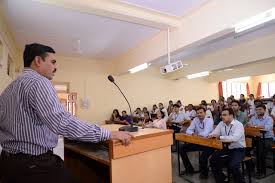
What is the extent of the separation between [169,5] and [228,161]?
249cm

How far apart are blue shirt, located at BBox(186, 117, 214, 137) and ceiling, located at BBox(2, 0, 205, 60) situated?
1932mm

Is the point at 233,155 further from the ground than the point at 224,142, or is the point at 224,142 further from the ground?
the point at 224,142

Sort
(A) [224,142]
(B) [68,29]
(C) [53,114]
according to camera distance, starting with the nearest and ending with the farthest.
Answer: (C) [53,114] < (A) [224,142] < (B) [68,29]

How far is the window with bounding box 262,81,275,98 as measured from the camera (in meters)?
13.0

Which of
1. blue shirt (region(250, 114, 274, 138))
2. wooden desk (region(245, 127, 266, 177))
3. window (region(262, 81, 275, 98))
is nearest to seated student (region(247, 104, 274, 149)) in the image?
blue shirt (region(250, 114, 274, 138))

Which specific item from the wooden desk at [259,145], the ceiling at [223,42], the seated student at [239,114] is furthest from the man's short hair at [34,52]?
the seated student at [239,114]

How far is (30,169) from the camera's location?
39.8 inches

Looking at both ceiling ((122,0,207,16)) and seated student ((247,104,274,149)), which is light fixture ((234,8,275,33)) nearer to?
ceiling ((122,0,207,16))

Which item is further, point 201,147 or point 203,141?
point 201,147

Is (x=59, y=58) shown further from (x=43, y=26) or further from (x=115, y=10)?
(x=115, y=10)

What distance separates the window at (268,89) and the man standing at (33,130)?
14480 millimetres

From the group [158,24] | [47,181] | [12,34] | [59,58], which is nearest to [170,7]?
[158,24]

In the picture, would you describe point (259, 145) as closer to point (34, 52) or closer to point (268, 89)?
point (34, 52)

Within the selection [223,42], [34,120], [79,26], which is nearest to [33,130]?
[34,120]
